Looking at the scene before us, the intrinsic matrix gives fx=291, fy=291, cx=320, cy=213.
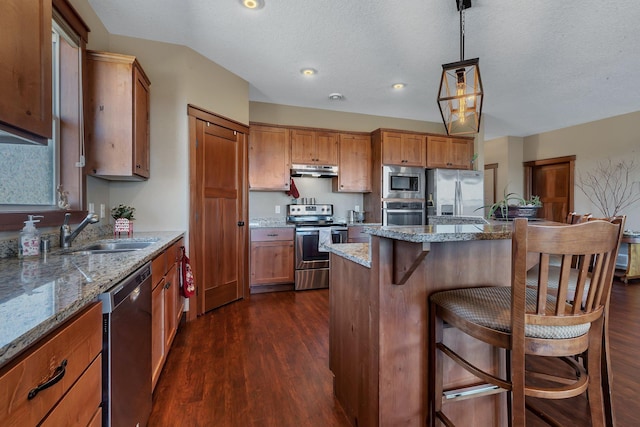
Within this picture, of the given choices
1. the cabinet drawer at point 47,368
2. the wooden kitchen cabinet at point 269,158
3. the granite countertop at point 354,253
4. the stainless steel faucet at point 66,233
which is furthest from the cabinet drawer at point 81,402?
the wooden kitchen cabinet at point 269,158

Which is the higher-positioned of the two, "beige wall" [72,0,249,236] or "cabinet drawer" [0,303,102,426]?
"beige wall" [72,0,249,236]

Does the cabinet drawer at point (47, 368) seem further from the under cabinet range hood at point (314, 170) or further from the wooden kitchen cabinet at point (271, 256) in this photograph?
the under cabinet range hood at point (314, 170)

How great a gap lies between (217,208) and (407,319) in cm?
250

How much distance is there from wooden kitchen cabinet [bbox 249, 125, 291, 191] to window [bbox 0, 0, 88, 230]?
2102 mm

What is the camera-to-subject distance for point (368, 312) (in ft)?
4.37

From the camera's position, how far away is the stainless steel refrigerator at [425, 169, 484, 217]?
15.2 feet

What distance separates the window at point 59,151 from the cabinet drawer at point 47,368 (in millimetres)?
1229

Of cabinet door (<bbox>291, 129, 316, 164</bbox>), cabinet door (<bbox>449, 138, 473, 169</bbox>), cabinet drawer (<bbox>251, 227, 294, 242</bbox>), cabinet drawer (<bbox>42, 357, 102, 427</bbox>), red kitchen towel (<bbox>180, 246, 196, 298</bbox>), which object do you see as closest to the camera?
cabinet drawer (<bbox>42, 357, 102, 427</bbox>)

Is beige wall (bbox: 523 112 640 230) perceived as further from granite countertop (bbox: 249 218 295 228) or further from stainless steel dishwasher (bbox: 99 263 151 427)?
stainless steel dishwasher (bbox: 99 263 151 427)

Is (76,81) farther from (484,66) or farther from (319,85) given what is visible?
(484,66)

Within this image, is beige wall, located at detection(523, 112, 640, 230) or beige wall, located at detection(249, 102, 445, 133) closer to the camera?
beige wall, located at detection(249, 102, 445, 133)

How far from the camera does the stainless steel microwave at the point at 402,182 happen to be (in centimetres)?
446

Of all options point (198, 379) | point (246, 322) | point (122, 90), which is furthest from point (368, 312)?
point (122, 90)

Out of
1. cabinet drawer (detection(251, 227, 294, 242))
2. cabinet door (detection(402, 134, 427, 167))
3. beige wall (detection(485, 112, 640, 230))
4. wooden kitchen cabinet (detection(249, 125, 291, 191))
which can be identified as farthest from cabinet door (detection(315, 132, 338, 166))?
beige wall (detection(485, 112, 640, 230))
